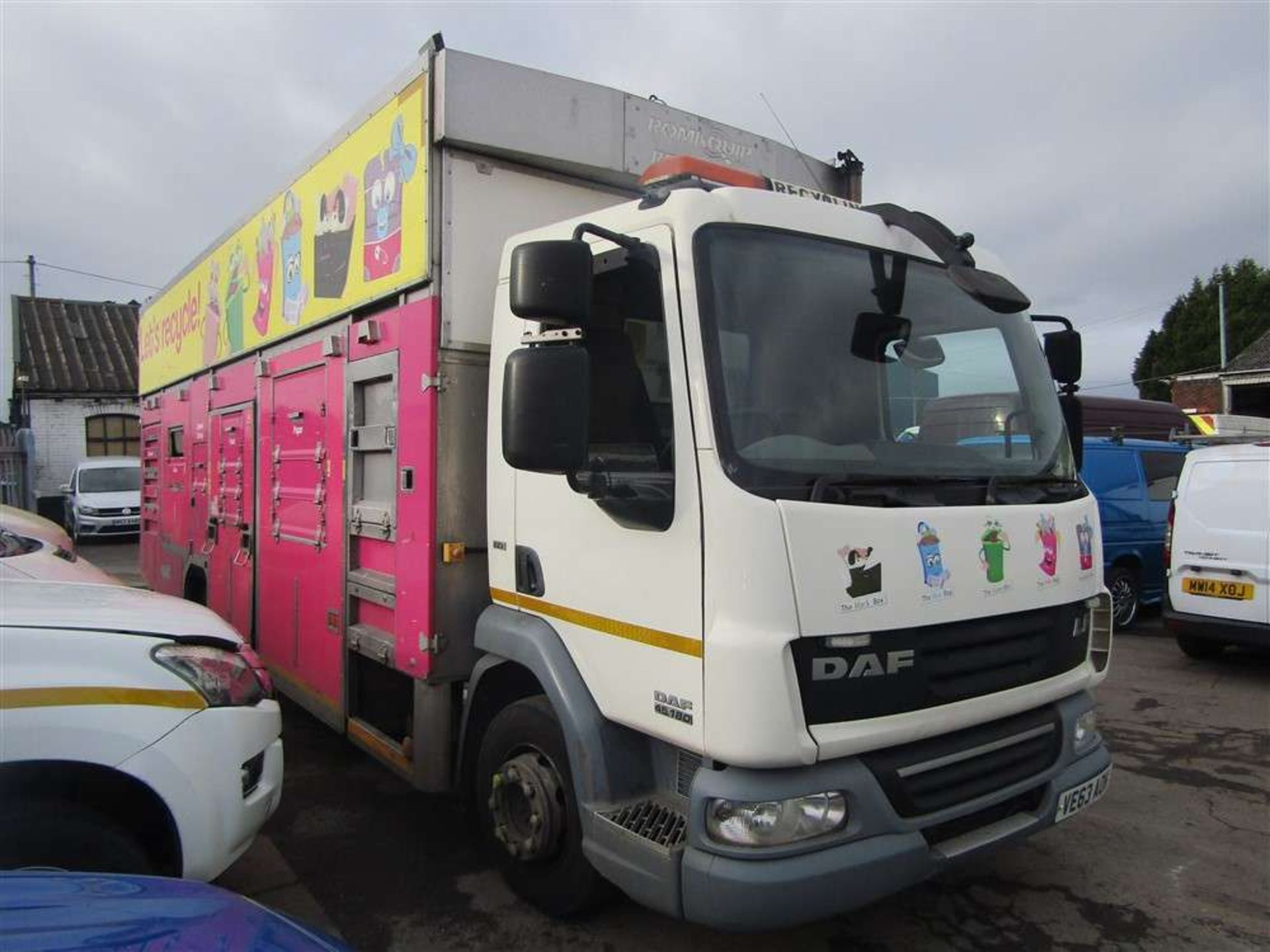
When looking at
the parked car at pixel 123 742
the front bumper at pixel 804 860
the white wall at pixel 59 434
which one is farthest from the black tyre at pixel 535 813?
the white wall at pixel 59 434

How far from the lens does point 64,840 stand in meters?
2.66

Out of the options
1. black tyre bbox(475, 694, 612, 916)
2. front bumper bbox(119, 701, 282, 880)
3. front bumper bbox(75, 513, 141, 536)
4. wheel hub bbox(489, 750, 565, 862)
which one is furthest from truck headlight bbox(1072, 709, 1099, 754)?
front bumper bbox(75, 513, 141, 536)

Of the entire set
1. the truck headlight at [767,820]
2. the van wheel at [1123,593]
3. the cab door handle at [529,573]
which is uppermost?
the cab door handle at [529,573]

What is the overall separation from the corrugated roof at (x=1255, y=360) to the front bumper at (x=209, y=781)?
27.1 metres

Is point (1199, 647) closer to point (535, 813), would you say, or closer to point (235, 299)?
point (535, 813)

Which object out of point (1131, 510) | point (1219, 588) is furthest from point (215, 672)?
point (1131, 510)

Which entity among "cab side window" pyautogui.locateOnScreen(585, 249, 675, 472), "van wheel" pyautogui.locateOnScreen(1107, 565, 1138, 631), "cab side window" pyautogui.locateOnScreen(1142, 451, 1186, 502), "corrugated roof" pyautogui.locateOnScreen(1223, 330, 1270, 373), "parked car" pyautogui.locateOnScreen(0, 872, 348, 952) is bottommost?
"van wheel" pyautogui.locateOnScreen(1107, 565, 1138, 631)

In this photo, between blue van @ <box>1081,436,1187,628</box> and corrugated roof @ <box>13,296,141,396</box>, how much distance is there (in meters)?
25.5

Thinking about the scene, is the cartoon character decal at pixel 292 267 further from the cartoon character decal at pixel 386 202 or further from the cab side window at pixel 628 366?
the cab side window at pixel 628 366

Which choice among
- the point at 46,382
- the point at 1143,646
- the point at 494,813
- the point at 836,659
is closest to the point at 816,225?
the point at 836,659

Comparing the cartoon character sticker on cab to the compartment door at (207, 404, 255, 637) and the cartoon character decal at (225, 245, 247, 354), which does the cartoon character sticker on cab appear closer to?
the compartment door at (207, 404, 255, 637)

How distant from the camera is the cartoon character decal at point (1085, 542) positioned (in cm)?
319

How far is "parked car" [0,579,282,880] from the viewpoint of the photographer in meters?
2.62

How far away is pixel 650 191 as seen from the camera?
3.06 meters
